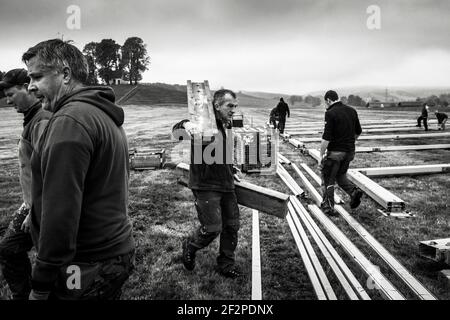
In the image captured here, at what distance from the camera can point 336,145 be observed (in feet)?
20.7

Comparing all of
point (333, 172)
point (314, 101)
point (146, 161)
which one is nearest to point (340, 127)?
point (333, 172)

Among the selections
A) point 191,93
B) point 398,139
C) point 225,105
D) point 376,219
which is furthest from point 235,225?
point 398,139

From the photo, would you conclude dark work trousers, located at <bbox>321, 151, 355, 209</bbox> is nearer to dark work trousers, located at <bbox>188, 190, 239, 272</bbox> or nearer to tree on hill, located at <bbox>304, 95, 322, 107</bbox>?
dark work trousers, located at <bbox>188, 190, 239, 272</bbox>

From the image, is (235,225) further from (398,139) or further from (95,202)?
(398,139)

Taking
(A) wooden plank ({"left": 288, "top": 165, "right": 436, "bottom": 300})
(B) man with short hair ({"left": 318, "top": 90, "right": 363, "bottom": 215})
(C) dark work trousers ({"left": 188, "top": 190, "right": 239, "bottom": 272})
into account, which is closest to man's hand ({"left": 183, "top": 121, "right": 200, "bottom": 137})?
(C) dark work trousers ({"left": 188, "top": 190, "right": 239, "bottom": 272})

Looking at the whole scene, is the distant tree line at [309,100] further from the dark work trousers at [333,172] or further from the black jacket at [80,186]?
the black jacket at [80,186]

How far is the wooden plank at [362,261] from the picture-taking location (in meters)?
3.63

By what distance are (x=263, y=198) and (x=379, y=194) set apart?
3.87 metres

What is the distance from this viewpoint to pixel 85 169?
169 cm

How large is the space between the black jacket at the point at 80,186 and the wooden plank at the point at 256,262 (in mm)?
2143

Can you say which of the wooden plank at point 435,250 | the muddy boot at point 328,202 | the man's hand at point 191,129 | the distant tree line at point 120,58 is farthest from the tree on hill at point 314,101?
the man's hand at point 191,129

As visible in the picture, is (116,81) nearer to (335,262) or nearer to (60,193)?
(335,262)

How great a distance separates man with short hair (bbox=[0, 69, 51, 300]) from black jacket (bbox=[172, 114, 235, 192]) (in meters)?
1.46
